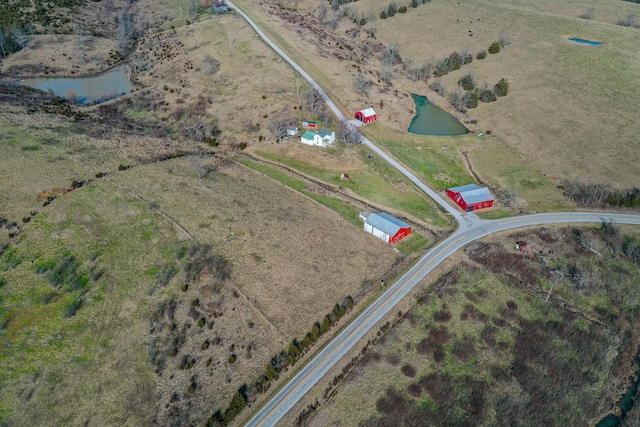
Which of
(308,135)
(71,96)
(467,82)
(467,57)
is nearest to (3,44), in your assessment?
(71,96)

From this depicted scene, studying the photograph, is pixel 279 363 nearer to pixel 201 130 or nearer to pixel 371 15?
pixel 201 130

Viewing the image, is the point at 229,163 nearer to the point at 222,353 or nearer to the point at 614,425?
the point at 222,353

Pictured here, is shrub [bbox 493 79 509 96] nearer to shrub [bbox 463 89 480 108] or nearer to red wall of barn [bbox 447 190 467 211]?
shrub [bbox 463 89 480 108]

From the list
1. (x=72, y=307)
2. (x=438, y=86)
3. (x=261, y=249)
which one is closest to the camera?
(x=72, y=307)

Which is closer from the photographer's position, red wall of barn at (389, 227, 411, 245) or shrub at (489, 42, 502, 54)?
red wall of barn at (389, 227, 411, 245)

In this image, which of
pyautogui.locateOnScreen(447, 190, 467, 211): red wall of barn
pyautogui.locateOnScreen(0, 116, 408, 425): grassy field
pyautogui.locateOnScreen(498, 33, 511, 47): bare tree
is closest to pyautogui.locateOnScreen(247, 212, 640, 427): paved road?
pyautogui.locateOnScreen(0, 116, 408, 425): grassy field

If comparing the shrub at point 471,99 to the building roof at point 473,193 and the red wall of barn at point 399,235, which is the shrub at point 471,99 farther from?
the red wall of barn at point 399,235
